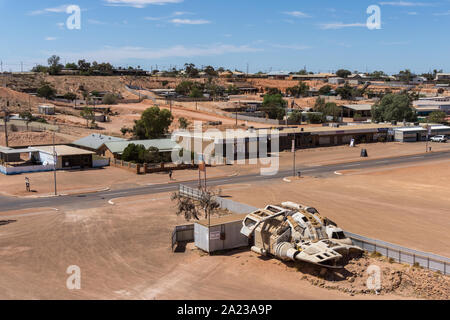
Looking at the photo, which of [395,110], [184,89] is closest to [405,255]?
[395,110]

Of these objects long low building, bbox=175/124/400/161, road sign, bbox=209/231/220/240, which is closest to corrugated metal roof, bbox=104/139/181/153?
long low building, bbox=175/124/400/161

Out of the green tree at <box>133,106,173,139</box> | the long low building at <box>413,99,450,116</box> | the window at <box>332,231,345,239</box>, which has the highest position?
the long low building at <box>413,99,450,116</box>

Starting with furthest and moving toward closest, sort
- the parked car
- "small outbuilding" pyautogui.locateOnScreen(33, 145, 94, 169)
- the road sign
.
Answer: the parked car → "small outbuilding" pyautogui.locateOnScreen(33, 145, 94, 169) → the road sign

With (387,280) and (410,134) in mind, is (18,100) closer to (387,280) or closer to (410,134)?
(410,134)

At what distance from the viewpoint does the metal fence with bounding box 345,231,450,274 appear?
2469 centimetres

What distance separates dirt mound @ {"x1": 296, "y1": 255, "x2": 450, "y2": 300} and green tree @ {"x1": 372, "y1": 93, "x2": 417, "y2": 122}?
84.7m

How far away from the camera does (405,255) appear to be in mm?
26047

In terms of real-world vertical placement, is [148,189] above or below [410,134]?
below

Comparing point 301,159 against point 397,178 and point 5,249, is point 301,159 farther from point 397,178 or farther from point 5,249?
point 5,249

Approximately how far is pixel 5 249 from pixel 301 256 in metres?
18.1

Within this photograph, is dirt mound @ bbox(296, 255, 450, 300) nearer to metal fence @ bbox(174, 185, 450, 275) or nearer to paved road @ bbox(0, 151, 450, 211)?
metal fence @ bbox(174, 185, 450, 275)

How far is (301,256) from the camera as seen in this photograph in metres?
25.2

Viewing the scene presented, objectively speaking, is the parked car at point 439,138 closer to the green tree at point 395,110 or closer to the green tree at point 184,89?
the green tree at point 395,110

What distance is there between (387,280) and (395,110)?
87365mm
